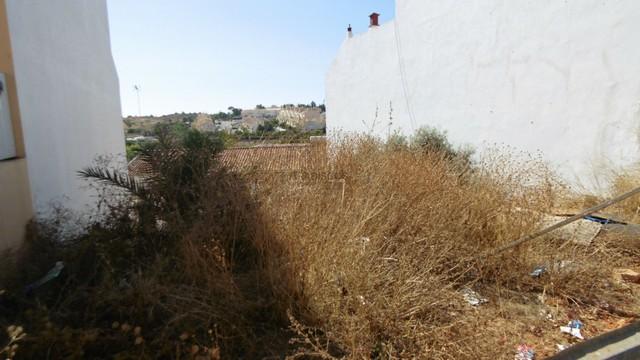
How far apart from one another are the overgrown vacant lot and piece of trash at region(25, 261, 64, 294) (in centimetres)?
Answer: 5

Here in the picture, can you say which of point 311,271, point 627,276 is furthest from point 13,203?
point 627,276

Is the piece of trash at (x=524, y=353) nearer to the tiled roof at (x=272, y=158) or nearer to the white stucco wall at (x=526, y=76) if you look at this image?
the tiled roof at (x=272, y=158)

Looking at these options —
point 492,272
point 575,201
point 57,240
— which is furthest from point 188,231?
point 575,201

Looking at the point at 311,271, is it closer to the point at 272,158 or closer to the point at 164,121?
the point at 272,158

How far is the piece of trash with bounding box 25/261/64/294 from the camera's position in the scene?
265 centimetres

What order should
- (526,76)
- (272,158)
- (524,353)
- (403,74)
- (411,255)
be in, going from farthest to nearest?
(403,74)
(526,76)
(272,158)
(411,255)
(524,353)

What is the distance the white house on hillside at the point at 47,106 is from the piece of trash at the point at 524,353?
4.12 m

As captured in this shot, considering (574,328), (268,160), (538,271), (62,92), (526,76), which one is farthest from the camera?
(526,76)

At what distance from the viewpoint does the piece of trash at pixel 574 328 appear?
254cm

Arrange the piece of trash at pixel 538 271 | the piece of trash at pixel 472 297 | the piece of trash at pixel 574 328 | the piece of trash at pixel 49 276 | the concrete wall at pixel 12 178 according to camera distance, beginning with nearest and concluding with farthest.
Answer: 1. the piece of trash at pixel 574 328
2. the piece of trash at pixel 49 276
3. the piece of trash at pixel 472 297
4. the piece of trash at pixel 538 271
5. the concrete wall at pixel 12 178

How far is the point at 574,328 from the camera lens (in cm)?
258

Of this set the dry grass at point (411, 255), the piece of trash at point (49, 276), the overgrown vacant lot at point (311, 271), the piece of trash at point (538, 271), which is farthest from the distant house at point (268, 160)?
the piece of trash at point (538, 271)

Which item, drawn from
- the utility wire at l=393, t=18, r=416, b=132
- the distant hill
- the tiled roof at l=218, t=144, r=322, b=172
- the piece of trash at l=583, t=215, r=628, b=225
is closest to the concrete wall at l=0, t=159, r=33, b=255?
the distant hill

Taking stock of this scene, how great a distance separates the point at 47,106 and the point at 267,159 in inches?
108
